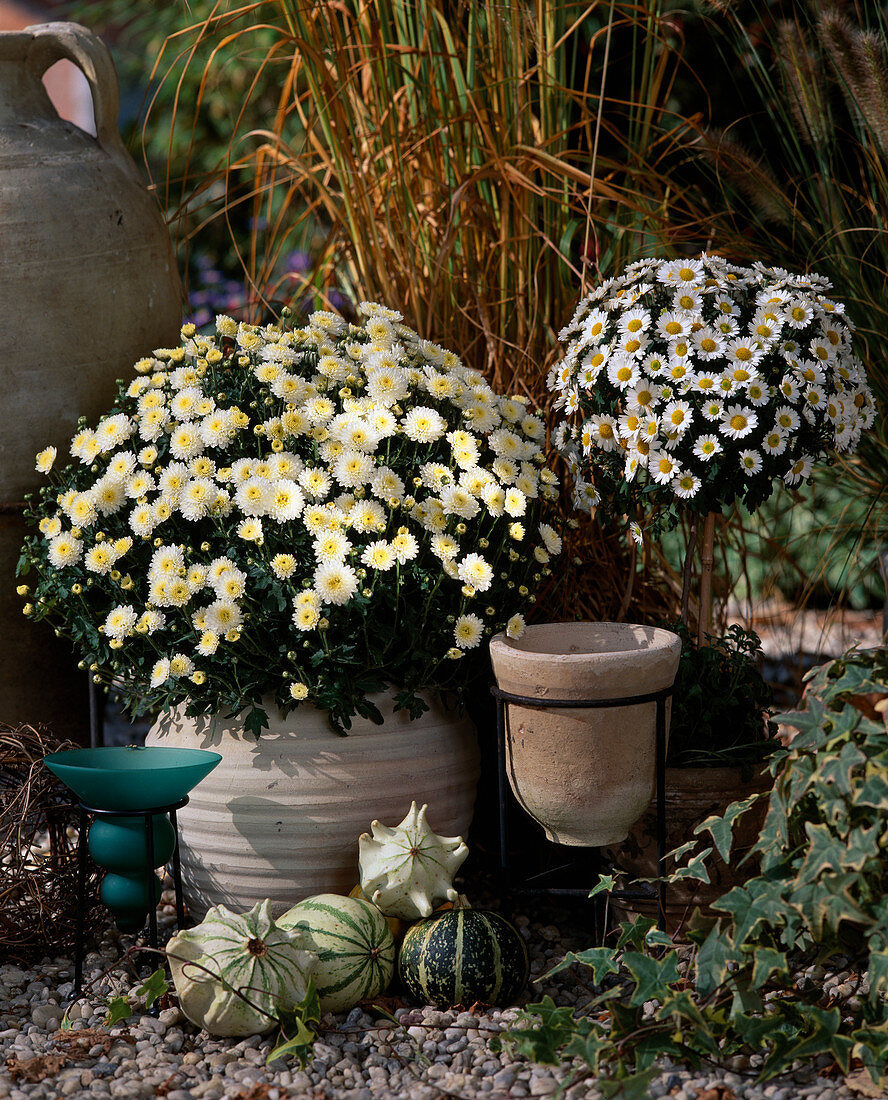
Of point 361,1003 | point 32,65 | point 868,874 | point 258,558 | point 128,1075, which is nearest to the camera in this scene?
point 868,874

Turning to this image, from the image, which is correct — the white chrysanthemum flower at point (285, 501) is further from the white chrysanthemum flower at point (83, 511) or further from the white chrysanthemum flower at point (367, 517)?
the white chrysanthemum flower at point (83, 511)

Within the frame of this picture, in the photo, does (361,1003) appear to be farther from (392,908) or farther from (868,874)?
(868,874)

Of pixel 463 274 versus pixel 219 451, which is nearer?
pixel 219 451

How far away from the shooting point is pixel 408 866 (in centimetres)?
189

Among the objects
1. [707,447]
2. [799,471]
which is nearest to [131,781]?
[707,447]

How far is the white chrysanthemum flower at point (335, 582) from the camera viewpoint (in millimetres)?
1862

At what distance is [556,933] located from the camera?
212 centimetres

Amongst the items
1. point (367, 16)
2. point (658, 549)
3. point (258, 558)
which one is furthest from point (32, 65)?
point (658, 549)

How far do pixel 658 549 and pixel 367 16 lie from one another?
1427mm

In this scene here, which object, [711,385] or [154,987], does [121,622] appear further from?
[711,385]

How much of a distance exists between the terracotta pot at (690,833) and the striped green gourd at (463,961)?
12.0 inches

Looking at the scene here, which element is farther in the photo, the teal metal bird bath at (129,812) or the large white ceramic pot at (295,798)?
the large white ceramic pot at (295,798)

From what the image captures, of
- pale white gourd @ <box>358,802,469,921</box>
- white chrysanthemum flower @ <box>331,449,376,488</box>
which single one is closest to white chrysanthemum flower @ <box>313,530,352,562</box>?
white chrysanthemum flower @ <box>331,449,376,488</box>

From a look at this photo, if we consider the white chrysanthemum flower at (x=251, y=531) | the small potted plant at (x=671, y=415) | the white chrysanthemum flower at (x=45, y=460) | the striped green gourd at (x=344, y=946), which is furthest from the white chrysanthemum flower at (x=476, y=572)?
the white chrysanthemum flower at (x=45, y=460)
